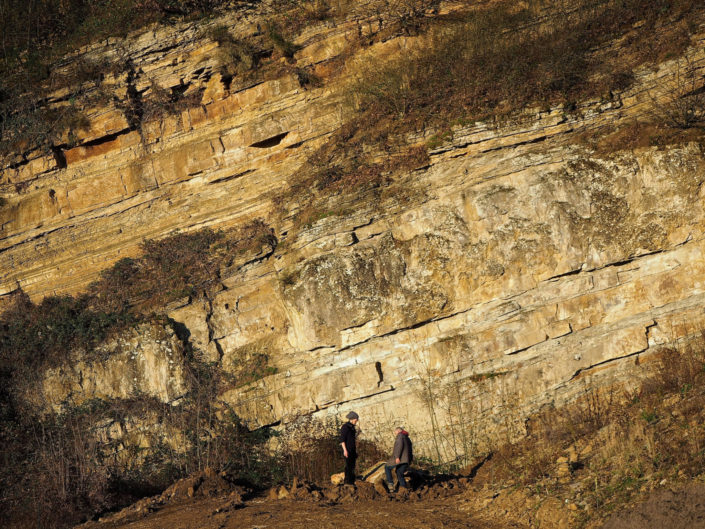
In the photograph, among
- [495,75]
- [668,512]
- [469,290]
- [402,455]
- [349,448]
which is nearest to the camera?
[668,512]

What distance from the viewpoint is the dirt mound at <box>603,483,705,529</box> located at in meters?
5.62

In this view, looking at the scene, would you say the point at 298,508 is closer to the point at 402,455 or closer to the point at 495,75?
the point at 402,455

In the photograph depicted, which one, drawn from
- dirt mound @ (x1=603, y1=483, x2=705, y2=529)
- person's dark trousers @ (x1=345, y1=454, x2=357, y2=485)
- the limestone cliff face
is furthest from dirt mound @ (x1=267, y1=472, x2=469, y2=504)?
dirt mound @ (x1=603, y1=483, x2=705, y2=529)

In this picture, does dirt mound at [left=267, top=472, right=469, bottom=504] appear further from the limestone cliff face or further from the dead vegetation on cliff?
the dead vegetation on cliff

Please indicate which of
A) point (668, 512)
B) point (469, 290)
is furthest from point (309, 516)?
point (469, 290)

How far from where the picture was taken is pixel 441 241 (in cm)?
1116

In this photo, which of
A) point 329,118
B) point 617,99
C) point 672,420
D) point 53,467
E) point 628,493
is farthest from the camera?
point 329,118

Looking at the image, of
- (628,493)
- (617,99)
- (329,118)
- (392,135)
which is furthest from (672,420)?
(329,118)

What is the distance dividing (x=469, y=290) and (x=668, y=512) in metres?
5.65

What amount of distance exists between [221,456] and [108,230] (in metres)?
7.70

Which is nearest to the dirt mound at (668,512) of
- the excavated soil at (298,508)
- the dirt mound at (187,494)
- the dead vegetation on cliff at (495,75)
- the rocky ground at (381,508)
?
the rocky ground at (381,508)

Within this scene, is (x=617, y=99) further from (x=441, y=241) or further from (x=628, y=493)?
(x=628, y=493)

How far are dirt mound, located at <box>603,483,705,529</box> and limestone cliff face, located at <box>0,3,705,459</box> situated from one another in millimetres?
3963

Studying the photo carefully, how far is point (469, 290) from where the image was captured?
35.8ft
